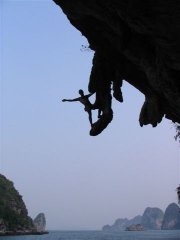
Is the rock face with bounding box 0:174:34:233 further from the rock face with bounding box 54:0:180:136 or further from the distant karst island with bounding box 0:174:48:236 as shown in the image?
the rock face with bounding box 54:0:180:136

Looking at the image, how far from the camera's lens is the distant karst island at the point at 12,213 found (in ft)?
479

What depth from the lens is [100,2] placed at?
10.9m

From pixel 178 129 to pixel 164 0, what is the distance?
62.9 ft

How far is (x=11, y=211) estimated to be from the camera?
15338 centimetres

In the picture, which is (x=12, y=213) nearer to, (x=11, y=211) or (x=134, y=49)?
(x=11, y=211)

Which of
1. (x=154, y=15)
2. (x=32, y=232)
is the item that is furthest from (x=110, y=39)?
(x=32, y=232)

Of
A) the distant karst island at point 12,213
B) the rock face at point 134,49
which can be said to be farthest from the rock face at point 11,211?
the rock face at point 134,49

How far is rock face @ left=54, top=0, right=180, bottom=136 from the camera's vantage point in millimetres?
10086

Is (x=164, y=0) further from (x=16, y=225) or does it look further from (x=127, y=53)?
(x=16, y=225)

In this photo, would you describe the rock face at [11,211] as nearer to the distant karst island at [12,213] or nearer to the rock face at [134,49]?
the distant karst island at [12,213]

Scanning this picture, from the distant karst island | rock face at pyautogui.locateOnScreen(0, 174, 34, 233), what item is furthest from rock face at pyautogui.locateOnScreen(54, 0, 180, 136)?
rock face at pyautogui.locateOnScreen(0, 174, 34, 233)

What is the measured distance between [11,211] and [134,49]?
149 meters

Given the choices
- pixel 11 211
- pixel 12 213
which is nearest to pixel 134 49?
pixel 12 213

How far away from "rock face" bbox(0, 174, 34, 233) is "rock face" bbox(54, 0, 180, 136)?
135 m
